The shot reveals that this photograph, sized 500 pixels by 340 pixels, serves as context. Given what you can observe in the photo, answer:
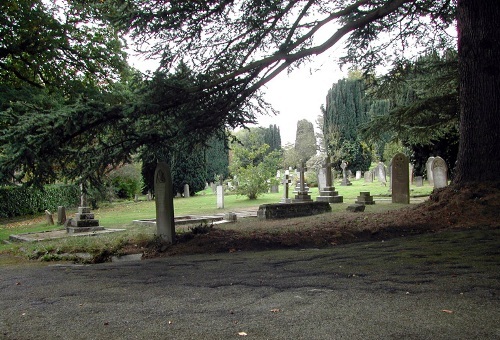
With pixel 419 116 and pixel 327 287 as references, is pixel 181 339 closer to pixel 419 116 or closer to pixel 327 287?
pixel 327 287

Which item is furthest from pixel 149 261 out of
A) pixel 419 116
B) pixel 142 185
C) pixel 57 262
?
pixel 142 185

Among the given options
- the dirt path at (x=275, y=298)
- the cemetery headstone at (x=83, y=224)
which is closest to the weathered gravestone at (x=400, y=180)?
the dirt path at (x=275, y=298)

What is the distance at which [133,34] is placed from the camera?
7.41 meters

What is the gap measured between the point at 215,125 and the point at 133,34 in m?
2.32

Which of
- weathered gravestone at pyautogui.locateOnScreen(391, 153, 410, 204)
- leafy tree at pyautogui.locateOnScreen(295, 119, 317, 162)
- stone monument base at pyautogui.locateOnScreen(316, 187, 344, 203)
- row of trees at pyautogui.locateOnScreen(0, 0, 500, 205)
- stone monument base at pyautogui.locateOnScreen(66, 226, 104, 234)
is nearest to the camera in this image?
row of trees at pyautogui.locateOnScreen(0, 0, 500, 205)

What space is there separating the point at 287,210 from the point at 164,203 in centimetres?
591

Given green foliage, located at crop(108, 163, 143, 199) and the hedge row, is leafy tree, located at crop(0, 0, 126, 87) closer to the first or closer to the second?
the hedge row

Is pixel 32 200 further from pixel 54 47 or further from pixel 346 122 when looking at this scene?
pixel 346 122

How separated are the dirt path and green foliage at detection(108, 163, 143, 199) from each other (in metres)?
21.8

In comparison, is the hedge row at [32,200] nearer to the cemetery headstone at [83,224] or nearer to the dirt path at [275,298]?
the cemetery headstone at [83,224]

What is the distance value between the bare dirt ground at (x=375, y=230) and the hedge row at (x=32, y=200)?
15.2 meters

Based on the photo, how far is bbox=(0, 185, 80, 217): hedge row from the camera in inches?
814

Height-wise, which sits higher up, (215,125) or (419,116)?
(419,116)

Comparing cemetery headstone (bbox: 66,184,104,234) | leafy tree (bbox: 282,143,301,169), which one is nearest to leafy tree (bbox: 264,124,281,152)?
leafy tree (bbox: 282,143,301,169)
